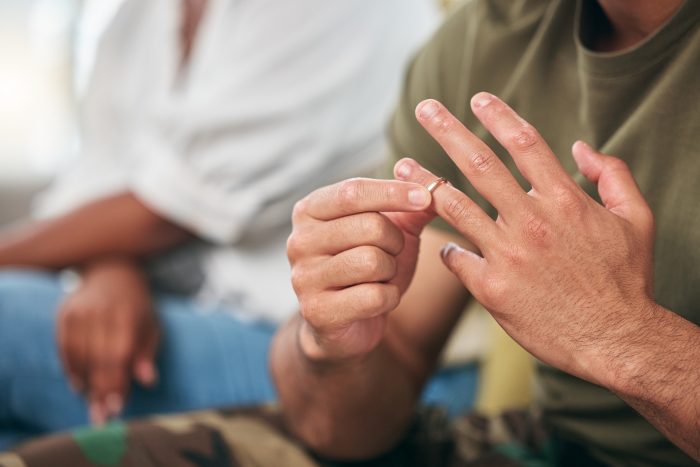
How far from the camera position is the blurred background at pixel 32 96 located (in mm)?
2531

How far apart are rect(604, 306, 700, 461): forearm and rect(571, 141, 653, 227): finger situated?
66 millimetres

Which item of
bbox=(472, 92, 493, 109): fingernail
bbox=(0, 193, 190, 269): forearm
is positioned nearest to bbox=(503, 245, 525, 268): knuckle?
bbox=(472, 92, 493, 109): fingernail

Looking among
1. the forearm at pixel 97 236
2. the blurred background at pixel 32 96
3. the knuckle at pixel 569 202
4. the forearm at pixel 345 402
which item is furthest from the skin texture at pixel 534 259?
the blurred background at pixel 32 96

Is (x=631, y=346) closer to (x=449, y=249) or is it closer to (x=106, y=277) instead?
(x=449, y=249)

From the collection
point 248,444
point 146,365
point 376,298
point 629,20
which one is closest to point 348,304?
point 376,298

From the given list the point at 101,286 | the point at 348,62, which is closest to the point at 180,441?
the point at 101,286

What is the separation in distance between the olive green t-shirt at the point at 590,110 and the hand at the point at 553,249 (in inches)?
4.2

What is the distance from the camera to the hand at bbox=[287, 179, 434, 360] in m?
0.64

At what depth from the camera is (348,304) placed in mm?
657

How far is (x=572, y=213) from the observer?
0.58m

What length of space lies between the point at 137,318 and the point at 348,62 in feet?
1.58

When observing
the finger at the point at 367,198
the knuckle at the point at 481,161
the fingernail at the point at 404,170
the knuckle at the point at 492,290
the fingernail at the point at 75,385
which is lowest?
the fingernail at the point at 75,385

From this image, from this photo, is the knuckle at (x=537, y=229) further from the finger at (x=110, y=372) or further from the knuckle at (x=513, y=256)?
the finger at (x=110, y=372)

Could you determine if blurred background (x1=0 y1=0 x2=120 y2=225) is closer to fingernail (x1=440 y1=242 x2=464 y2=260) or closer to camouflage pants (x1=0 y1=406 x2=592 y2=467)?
camouflage pants (x1=0 y1=406 x2=592 y2=467)
